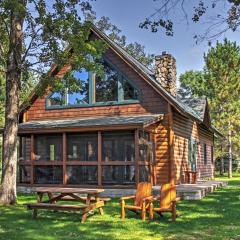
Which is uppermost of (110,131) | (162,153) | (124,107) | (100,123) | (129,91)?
(129,91)

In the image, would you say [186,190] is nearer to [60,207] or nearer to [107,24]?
[60,207]

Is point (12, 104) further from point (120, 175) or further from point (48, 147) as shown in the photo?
point (48, 147)

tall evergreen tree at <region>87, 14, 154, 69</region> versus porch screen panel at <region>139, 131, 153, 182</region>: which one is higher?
tall evergreen tree at <region>87, 14, 154, 69</region>

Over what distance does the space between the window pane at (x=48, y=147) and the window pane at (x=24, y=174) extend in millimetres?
685

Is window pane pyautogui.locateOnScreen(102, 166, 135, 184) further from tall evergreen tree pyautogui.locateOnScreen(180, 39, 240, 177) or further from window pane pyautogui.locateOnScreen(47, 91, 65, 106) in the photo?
tall evergreen tree pyautogui.locateOnScreen(180, 39, 240, 177)

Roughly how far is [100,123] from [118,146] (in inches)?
71.1

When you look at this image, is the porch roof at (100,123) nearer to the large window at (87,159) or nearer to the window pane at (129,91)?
the large window at (87,159)

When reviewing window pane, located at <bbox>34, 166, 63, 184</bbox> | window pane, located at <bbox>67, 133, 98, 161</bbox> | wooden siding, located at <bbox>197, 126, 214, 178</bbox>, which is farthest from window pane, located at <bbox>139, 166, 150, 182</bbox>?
wooden siding, located at <bbox>197, 126, 214, 178</bbox>

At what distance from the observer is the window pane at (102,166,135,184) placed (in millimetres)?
17266

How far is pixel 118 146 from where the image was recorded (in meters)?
18.3

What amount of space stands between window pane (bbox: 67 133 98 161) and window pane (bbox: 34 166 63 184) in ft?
3.26

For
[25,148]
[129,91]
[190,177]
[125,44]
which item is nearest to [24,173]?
[25,148]

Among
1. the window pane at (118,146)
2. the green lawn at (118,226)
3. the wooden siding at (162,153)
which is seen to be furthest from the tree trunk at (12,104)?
the wooden siding at (162,153)

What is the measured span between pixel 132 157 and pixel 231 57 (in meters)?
17.9
